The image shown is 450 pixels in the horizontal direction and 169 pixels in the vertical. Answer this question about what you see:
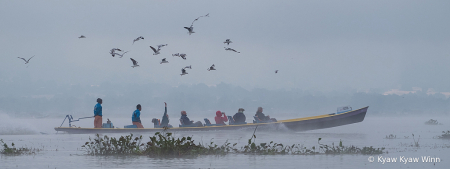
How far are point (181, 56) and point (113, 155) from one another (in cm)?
716

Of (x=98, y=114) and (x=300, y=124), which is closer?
(x=98, y=114)

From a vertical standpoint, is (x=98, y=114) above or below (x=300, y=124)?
above

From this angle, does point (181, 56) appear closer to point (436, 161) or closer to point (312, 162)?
point (312, 162)

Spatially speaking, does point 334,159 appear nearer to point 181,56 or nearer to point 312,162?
point 312,162

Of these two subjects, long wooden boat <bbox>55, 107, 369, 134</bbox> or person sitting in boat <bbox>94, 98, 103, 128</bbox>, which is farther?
long wooden boat <bbox>55, 107, 369, 134</bbox>

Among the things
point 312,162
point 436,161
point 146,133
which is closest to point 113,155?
point 312,162

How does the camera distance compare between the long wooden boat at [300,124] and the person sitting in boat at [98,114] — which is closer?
the person sitting in boat at [98,114]

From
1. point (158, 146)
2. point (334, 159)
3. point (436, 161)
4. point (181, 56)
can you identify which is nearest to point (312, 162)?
point (334, 159)

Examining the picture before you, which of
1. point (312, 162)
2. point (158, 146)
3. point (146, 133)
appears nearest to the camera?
point (312, 162)

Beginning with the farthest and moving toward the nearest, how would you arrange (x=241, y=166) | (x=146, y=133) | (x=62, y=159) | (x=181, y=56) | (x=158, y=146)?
(x=146, y=133), (x=181, y=56), (x=158, y=146), (x=62, y=159), (x=241, y=166)

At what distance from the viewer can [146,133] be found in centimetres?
2762

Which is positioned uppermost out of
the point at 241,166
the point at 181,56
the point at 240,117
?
the point at 181,56

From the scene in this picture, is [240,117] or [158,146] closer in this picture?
[158,146]

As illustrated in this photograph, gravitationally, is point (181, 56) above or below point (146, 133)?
above
